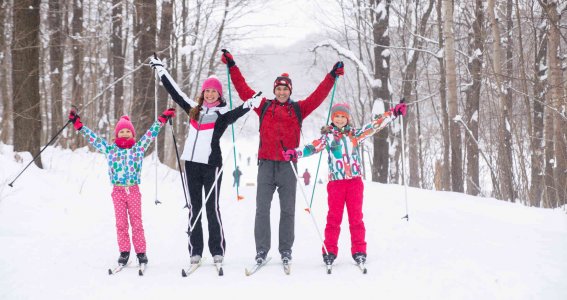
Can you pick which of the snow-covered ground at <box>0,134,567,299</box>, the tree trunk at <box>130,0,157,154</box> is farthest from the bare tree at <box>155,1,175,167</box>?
the snow-covered ground at <box>0,134,567,299</box>

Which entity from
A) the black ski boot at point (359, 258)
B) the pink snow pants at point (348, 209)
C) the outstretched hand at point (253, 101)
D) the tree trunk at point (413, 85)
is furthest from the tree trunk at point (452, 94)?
the outstretched hand at point (253, 101)

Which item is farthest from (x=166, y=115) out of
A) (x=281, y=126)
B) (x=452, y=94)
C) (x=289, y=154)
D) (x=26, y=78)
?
(x=452, y=94)

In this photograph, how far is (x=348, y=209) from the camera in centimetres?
500

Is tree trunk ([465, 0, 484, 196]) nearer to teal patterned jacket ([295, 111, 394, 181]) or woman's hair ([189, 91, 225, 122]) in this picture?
teal patterned jacket ([295, 111, 394, 181])

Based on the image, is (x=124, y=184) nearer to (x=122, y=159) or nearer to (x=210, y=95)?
(x=122, y=159)

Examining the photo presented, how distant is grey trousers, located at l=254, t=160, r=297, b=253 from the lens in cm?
495

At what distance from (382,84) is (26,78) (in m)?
8.91

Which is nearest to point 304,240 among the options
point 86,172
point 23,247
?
point 23,247

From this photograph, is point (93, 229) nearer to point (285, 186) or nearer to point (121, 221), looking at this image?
point (121, 221)

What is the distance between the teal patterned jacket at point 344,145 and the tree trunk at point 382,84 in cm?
827

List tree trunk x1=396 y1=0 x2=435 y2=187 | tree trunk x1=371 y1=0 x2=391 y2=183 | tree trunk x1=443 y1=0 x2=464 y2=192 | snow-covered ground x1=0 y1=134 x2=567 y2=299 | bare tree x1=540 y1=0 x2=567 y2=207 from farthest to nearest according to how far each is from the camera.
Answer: tree trunk x1=396 y1=0 x2=435 y2=187, tree trunk x1=371 y1=0 x2=391 y2=183, tree trunk x1=443 y1=0 x2=464 y2=192, bare tree x1=540 y1=0 x2=567 y2=207, snow-covered ground x1=0 y1=134 x2=567 y2=299

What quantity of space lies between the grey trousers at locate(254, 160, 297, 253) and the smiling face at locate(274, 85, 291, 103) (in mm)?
662

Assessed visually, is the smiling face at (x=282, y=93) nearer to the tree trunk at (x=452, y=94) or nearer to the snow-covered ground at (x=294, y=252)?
the snow-covered ground at (x=294, y=252)

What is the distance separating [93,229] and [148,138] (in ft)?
7.00
